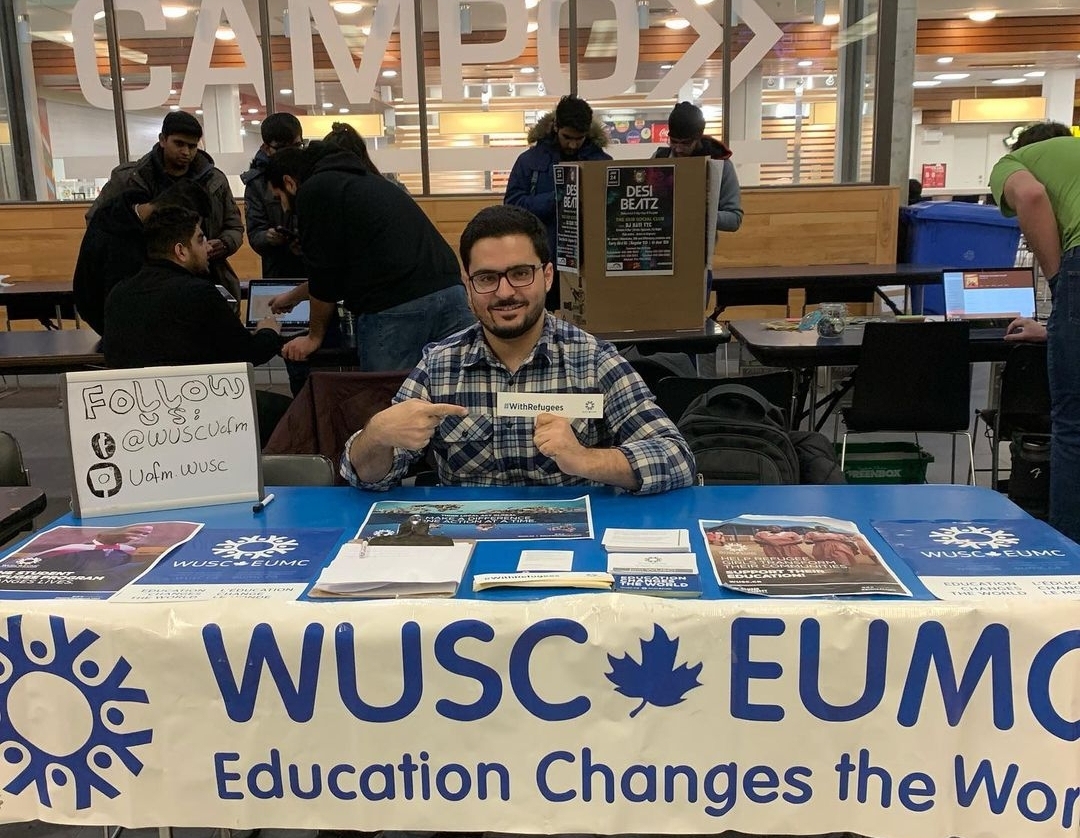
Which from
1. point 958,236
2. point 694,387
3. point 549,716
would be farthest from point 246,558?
point 958,236

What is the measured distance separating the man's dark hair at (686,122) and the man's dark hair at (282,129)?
1.63 metres

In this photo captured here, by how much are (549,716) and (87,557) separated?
81 centimetres

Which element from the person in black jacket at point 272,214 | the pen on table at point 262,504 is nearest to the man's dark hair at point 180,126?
the person in black jacket at point 272,214

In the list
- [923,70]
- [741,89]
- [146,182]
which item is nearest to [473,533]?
[146,182]

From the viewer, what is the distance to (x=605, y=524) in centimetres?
165

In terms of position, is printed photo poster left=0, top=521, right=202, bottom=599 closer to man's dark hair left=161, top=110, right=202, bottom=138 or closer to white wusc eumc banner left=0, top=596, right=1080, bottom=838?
white wusc eumc banner left=0, top=596, right=1080, bottom=838

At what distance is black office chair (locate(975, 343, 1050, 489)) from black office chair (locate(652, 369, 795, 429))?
106 centimetres

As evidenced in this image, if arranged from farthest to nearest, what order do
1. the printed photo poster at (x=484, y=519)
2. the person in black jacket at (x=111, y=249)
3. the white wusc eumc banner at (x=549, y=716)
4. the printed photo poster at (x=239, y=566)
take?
1. the person in black jacket at (x=111, y=249)
2. the printed photo poster at (x=484, y=519)
3. the printed photo poster at (x=239, y=566)
4. the white wusc eumc banner at (x=549, y=716)

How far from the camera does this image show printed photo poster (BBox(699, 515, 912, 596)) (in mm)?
1336

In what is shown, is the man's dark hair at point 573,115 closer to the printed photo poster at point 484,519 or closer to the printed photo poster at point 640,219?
the printed photo poster at point 640,219

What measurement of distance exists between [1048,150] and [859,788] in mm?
2335

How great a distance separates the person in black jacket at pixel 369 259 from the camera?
307cm

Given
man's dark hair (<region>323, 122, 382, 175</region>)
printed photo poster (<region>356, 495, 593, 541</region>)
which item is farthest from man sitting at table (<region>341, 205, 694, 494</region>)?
man's dark hair (<region>323, 122, 382, 175</region>)

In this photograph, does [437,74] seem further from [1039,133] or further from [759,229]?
[1039,133]
